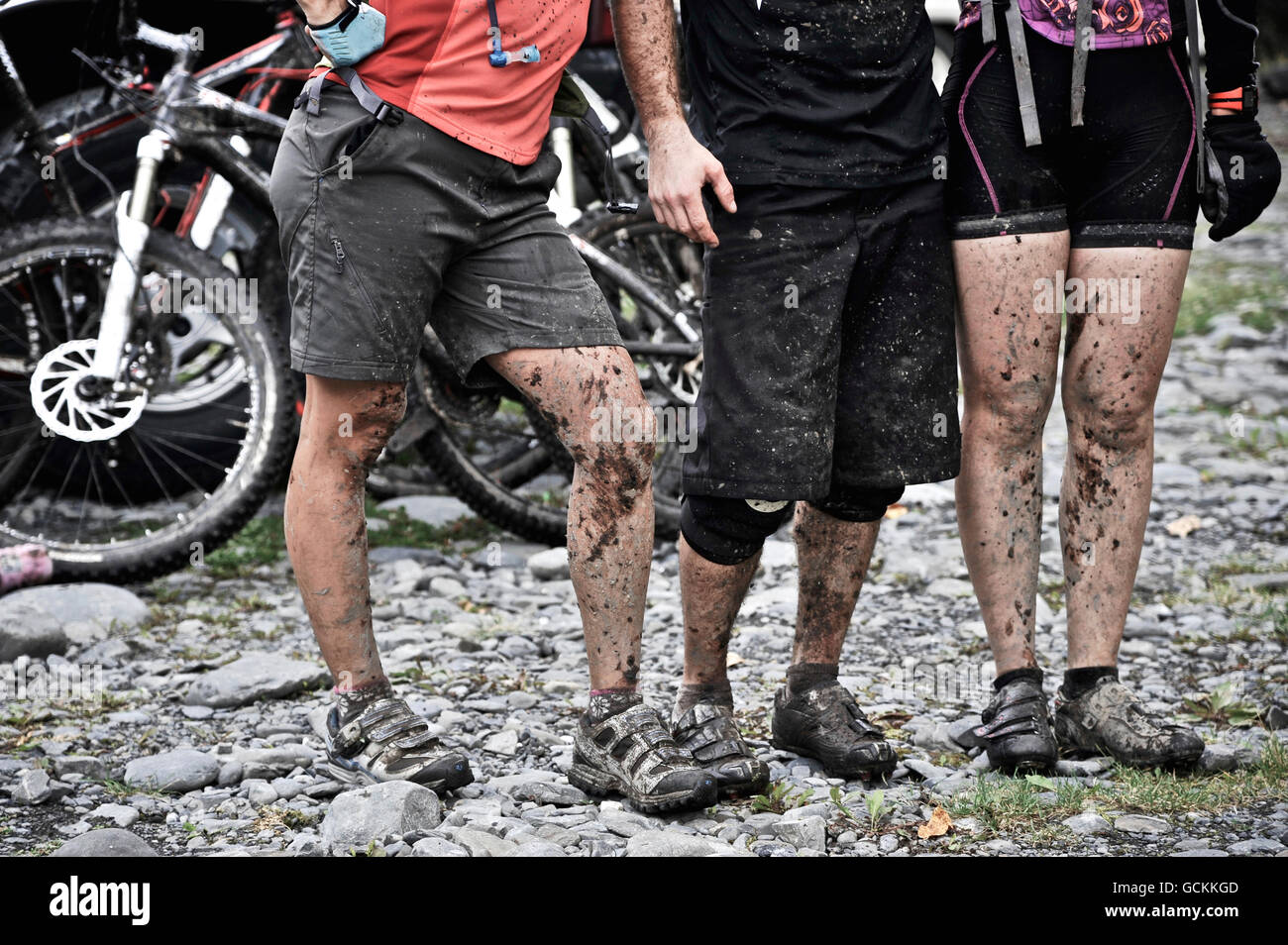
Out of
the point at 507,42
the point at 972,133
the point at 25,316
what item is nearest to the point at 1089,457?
the point at 972,133

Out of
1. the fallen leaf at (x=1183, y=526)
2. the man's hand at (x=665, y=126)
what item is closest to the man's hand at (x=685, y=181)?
the man's hand at (x=665, y=126)

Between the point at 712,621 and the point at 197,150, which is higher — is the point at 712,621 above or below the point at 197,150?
below

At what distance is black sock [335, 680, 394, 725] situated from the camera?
9.75ft

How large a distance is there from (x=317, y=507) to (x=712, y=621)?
873mm

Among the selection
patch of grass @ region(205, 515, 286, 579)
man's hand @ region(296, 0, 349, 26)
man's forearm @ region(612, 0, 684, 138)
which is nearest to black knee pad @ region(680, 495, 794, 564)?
man's forearm @ region(612, 0, 684, 138)

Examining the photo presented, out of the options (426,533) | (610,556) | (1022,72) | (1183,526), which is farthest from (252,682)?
(1183,526)

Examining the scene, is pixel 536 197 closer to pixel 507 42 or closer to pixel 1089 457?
pixel 507 42

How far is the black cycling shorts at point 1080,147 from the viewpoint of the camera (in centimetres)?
296

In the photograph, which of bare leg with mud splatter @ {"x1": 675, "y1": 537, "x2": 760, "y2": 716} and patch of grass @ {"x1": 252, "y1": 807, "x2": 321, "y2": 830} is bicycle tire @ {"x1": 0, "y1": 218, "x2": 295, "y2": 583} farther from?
bare leg with mud splatter @ {"x1": 675, "y1": 537, "x2": 760, "y2": 716}

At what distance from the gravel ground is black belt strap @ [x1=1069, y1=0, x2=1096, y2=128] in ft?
4.62

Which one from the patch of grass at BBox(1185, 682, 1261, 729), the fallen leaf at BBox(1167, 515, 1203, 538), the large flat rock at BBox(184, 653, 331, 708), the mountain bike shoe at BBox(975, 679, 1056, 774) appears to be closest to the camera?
the mountain bike shoe at BBox(975, 679, 1056, 774)

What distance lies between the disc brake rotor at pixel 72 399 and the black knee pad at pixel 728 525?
7.78 feet

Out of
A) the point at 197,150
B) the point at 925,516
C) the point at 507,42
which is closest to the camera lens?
the point at 507,42

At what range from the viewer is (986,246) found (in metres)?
2.99
